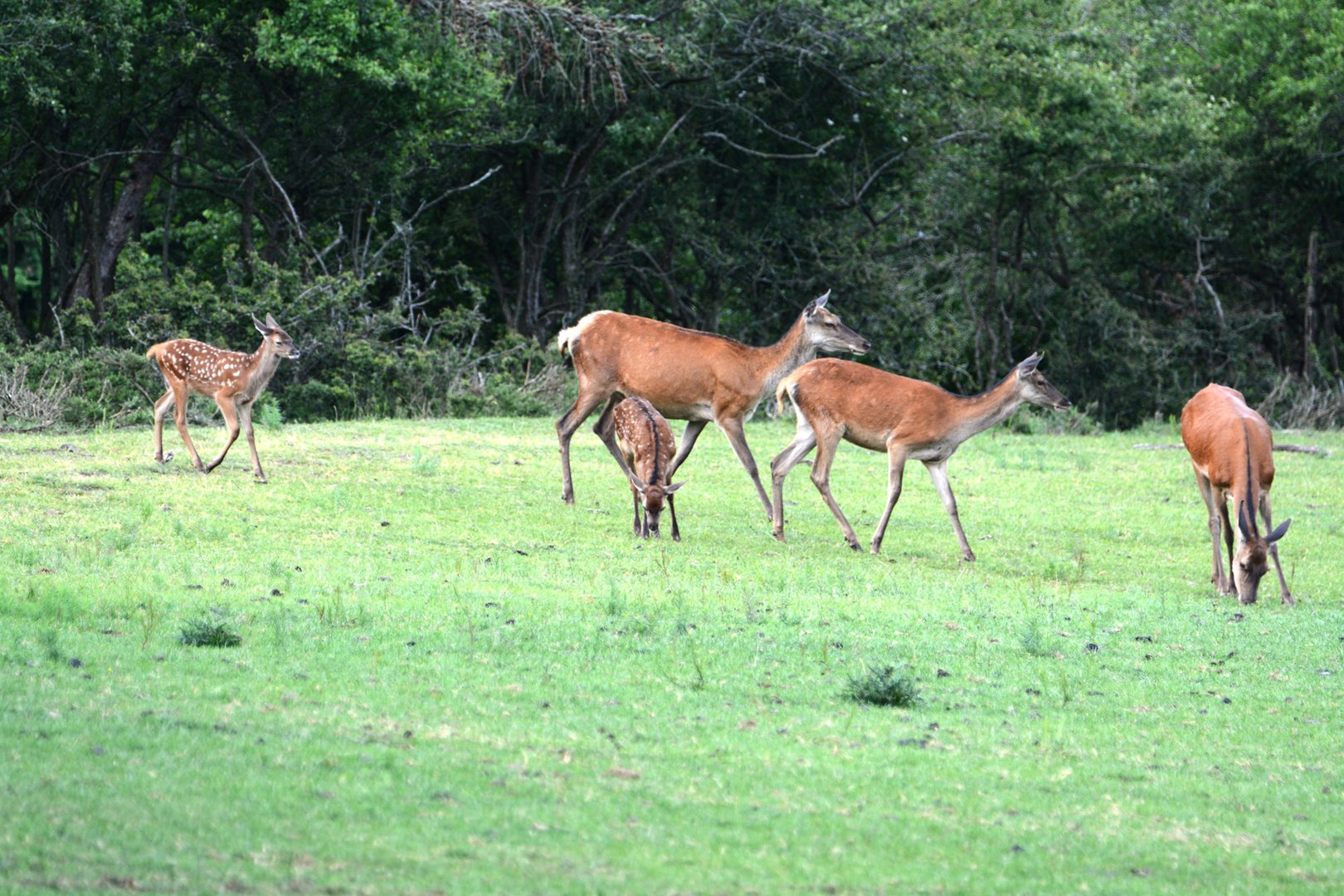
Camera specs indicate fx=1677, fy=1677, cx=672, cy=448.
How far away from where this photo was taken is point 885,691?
26.7 ft

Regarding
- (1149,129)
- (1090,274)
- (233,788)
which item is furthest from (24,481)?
(1090,274)

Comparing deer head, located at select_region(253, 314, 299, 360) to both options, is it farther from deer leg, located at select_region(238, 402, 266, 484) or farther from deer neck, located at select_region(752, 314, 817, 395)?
deer neck, located at select_region(752, 314, 817, 395)

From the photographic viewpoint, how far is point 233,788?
5945 mm

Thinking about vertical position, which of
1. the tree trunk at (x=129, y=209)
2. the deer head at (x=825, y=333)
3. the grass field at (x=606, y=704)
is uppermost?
the tree trunk at (x=129, y=209)

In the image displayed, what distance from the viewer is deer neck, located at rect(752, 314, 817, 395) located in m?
15.0

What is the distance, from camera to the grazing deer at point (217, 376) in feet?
48.8

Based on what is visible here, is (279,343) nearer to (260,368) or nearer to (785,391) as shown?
(260,368)

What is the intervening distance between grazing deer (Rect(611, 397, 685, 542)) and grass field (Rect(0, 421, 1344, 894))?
444 mm

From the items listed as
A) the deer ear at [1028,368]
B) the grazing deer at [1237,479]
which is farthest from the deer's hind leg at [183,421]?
the grazing deer at [1237,479]

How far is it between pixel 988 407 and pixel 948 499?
971mm

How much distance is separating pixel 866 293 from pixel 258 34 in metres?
12.6

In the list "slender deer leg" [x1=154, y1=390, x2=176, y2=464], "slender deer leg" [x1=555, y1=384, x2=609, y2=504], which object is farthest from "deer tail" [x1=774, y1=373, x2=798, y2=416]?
"slender deer leg" [x1=154, y1=390, x2=176, y2=464]

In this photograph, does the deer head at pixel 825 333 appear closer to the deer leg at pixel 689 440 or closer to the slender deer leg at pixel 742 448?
the slender deer leg at pixel 742 448

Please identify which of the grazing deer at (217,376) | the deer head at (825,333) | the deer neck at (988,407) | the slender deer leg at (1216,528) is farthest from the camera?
the deer head at (825,333)
